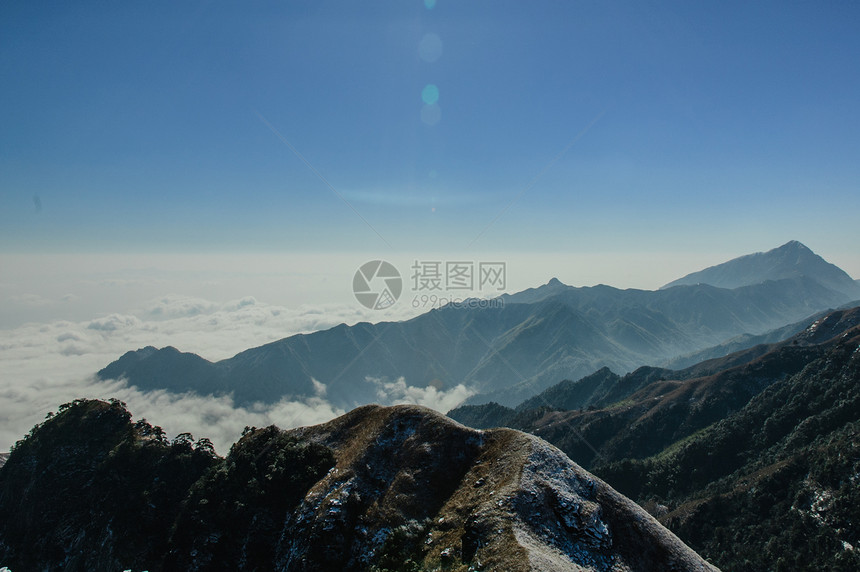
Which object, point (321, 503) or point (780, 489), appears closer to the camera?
point (321, 503)

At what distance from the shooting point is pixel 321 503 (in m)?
50.6

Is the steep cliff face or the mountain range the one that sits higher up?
the steep cliff face

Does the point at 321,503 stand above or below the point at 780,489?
above

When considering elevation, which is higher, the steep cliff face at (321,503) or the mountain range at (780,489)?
the steep cliff face at (321,503)

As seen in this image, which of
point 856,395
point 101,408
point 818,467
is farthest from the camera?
point 856,395

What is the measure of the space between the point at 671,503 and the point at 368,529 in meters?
192

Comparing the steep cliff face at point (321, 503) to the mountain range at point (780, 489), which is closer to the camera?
the steep cliff face at point (321, 503)

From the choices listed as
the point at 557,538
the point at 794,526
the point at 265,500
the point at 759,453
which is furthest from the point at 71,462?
the point at 759,453

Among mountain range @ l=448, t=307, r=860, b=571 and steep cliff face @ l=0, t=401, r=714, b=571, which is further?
mountain range @ l=448, t=307, r=860, b=571

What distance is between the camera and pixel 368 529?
4634cm

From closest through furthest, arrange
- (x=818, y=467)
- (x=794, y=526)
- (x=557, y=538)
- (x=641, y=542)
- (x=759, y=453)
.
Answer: (x=557, y=538)
(x=641, y=542)
(x=794, y=526)
(x=818, y=467)
(x=759, y=453)

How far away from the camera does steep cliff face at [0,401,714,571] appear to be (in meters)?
40.7

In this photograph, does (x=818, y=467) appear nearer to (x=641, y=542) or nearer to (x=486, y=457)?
(x=641, y=542)

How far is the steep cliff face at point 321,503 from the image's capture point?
40.7m
